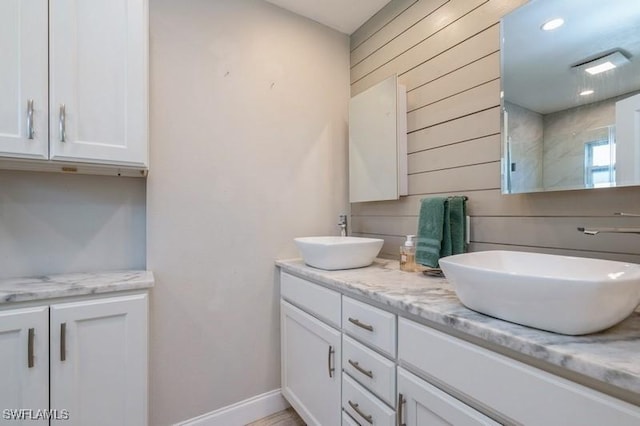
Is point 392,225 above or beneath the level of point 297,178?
beneath

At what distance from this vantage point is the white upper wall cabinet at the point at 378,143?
169 centimetres

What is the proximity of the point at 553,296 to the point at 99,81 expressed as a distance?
1.68 meters

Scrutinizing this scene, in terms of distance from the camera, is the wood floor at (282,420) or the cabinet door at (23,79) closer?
the cabinet door at (23,79)

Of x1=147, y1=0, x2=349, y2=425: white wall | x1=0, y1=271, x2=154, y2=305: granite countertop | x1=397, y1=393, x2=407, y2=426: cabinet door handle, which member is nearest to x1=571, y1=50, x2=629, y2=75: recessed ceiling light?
x1=397, y1=393, x2=407, y2=426: cabinet door handle

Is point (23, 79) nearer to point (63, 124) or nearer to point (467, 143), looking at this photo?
point (63, 124)

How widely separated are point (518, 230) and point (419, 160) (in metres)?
0.61

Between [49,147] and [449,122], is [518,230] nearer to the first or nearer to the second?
[449,122]

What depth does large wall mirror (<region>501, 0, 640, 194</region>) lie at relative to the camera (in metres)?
0.93

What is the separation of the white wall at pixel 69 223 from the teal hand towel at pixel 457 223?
1522mm

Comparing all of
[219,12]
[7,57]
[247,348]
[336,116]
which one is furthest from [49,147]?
[336,116]

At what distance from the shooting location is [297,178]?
1.94 metres

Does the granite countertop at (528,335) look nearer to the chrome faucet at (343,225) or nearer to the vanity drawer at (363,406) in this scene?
the vanity drawer at (363,406)

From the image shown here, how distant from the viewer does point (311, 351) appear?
147 cm

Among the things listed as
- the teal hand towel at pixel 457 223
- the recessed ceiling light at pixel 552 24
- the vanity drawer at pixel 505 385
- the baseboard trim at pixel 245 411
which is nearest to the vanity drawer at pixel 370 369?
the vanity drawer at pixel 505 385
